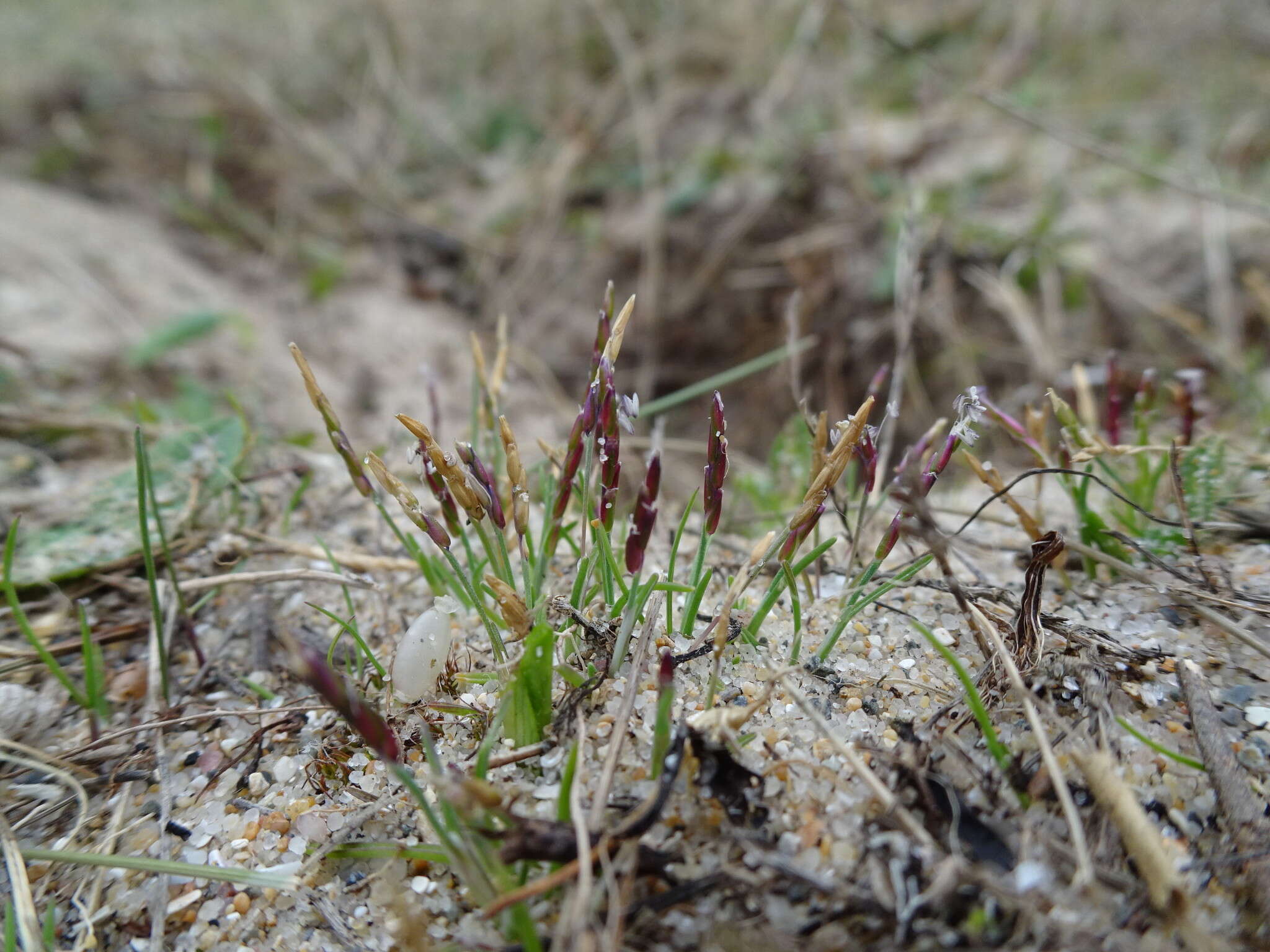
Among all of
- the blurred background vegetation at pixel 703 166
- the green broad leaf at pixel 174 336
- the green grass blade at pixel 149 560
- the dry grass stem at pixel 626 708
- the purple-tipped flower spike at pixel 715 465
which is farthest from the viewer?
the blurred background vegetation at pixel 703 166

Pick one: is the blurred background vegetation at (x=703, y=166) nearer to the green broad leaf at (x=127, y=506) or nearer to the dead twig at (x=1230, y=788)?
the green broad leaf at (x=127, y=506)

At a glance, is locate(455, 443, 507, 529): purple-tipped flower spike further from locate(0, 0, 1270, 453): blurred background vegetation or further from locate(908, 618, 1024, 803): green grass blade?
locate(0, 0, 1270, 453): blurred background vegetation

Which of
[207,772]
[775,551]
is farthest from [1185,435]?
[207,772]

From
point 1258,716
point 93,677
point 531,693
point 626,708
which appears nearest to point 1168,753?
point 1258,716

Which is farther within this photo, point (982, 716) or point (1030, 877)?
point (982, 716)

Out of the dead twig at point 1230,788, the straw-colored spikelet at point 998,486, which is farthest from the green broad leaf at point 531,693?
the dead twig at point 1230,788

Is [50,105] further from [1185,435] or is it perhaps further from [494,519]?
[1185,435]

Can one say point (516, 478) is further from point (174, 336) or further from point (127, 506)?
point (174, 336)
